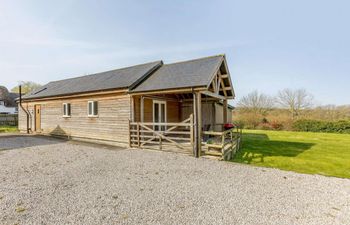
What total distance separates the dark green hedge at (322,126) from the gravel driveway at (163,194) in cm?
2187

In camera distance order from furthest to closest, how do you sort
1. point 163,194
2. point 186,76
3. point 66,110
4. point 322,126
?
point 322,126, point 66,110, point 186,76, point 163,194

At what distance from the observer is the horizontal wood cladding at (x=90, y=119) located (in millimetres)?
10586

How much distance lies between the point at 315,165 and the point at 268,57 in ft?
44.5

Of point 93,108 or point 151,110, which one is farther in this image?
point 93,108

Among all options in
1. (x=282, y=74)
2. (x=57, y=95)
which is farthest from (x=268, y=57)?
(x=57, y=95)

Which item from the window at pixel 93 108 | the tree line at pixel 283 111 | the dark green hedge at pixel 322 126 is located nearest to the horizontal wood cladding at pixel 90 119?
the window at pixel 93 108

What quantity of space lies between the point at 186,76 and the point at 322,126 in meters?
23.2

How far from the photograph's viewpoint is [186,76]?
30.5 feet

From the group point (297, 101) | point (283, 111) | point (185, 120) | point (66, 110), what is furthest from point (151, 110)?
point (297, 101)

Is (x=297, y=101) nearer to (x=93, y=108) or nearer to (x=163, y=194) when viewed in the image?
(x=93, y=108)

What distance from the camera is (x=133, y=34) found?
14.1 meters

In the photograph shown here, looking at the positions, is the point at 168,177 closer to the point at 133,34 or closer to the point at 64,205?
the point at 64,205

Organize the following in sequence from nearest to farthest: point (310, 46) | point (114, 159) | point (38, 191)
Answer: point (38, 191) < point (114, 159) < point (310, 46)

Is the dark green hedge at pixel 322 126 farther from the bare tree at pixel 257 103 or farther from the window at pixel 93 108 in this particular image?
the window at pixel 93 108
